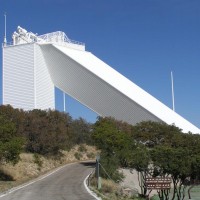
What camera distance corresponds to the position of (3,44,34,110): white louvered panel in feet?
206

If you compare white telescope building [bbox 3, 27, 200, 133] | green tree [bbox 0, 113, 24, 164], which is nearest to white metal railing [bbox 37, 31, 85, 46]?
white telescope building [bbox 3, 27, 200, 133]

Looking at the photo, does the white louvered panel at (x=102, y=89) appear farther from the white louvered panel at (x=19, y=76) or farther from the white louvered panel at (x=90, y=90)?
the white louvered panel at (x=19, y=76)

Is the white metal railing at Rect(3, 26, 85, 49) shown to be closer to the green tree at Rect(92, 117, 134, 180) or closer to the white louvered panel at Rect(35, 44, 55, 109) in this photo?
the white louvered panel at Rect(35, 44, 55, 109)

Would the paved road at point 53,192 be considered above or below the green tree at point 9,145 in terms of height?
below

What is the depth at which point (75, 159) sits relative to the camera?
47719 millimetres

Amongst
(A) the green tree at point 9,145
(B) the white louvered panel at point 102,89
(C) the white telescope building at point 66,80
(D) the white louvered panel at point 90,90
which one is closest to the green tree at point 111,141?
(A) the green tree at point 9,145

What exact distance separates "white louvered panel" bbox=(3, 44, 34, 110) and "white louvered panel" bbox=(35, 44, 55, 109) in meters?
0.67

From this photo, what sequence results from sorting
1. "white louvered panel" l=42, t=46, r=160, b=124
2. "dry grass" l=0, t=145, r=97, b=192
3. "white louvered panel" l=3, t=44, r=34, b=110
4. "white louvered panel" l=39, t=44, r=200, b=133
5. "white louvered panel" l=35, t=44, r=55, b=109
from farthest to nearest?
"white louvered panel" l=35, t=44, r=55, b=109, "white louvered panel" l=3, t=44, r=34, b=110, "white louvered panel" l=42, t=46, r=160, b=124, "white louvered panel" l=39, t=44, r=200, b=133, "dry grass" l=0, t=145, r=97, b=192

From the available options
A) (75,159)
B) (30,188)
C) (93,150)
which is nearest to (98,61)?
(93,150)

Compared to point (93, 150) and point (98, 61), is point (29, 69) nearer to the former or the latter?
point (98, 61)

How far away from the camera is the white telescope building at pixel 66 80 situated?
56.9 meters

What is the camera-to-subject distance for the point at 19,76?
64062 millimetres

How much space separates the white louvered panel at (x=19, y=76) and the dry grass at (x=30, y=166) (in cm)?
1525

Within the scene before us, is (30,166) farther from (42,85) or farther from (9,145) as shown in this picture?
(42,85)
